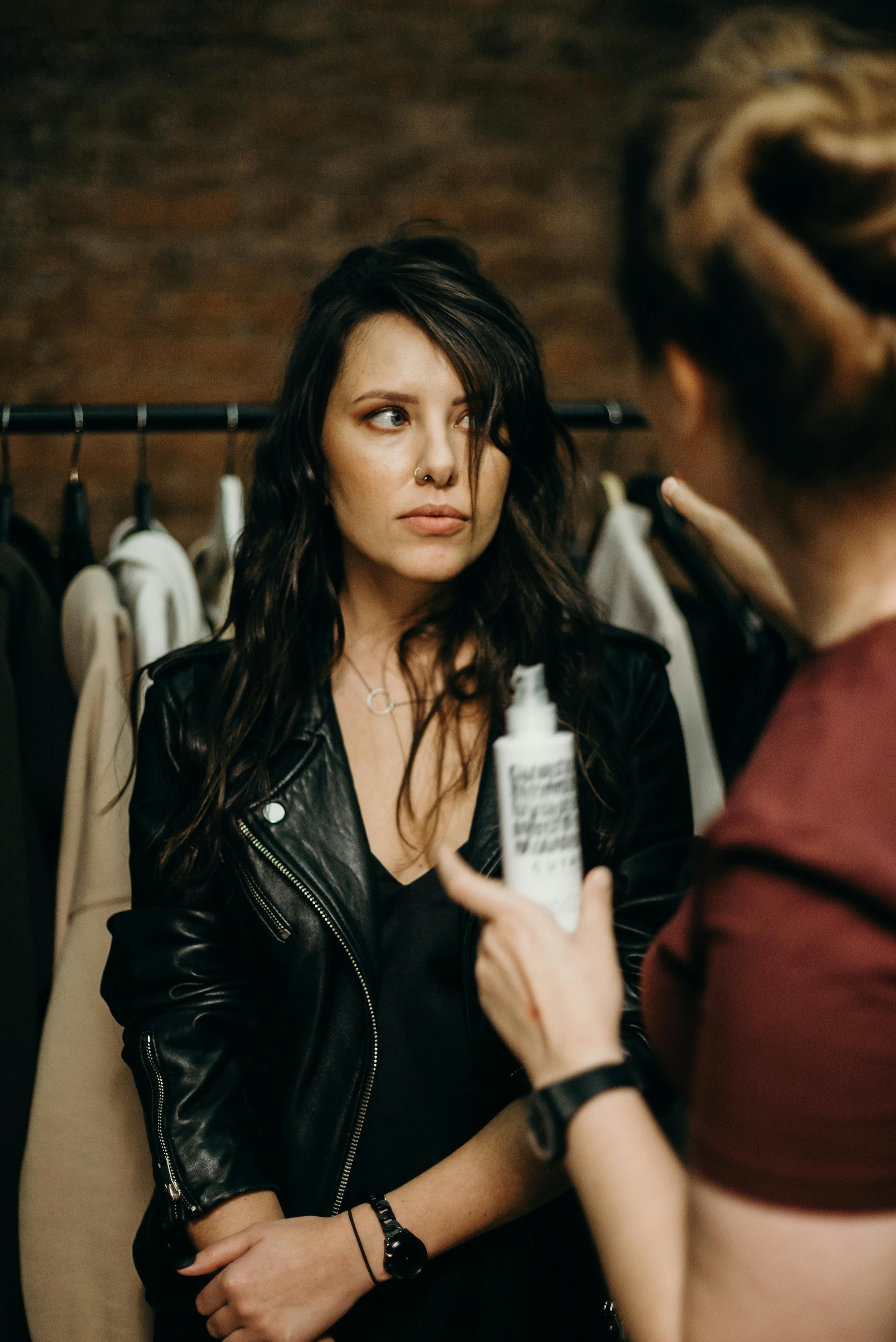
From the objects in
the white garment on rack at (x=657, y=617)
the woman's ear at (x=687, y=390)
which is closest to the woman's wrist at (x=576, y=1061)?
the woman's ear at (x=687, y=390)

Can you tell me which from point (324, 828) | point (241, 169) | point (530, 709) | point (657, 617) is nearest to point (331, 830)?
point (324, 828)

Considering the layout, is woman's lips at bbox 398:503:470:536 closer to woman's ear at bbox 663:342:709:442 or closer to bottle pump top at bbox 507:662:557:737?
bottle pump top at bbox 507:662:557:737

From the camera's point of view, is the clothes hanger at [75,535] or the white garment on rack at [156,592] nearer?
the white garment on rack at [156,592]

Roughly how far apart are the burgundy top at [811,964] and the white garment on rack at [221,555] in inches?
38.9

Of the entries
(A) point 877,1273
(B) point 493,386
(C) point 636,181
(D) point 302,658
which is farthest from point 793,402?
(D) point 302,658

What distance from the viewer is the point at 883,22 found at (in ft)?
7.36

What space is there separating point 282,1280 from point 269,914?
0.33m

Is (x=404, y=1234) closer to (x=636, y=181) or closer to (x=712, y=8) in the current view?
(x=636, y=181)

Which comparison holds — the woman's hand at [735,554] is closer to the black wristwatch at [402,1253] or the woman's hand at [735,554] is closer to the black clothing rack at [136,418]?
the black clothing rack at [136,418]

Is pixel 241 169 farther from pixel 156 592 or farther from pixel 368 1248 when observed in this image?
pixel 368 1248

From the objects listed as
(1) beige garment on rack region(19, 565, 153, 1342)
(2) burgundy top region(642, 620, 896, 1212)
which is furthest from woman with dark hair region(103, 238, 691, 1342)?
(2) burgundy top region(642, 620, 896, 1212)

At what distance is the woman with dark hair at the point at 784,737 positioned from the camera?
0.51 m

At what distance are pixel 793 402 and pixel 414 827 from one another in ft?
2.30

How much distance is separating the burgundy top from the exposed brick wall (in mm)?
1812
